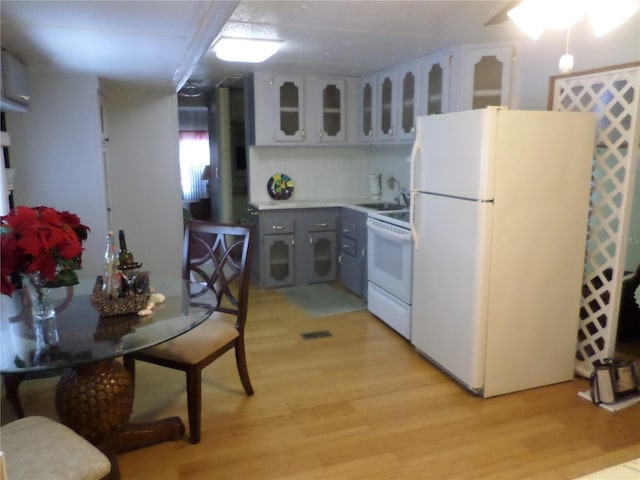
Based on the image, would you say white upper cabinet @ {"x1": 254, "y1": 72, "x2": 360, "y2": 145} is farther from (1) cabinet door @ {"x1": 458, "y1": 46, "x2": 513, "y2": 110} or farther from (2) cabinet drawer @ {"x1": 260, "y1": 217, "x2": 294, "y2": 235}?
(1) cabinet door @ {"x1": 458, "y1": 46, "x2": 513, "y2": 110}

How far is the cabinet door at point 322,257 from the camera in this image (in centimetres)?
489

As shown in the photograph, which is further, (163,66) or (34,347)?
(163,66)

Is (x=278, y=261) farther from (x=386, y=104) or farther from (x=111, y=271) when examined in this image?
(x=111, y=271)

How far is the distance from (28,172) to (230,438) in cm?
243

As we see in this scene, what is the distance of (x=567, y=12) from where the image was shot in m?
1.95

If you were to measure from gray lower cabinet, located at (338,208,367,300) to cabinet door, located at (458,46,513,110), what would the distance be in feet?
4.35

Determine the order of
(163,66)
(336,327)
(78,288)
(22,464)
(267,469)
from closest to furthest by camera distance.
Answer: (22,464), (267,469), (78,288), (163,66), (336,327)

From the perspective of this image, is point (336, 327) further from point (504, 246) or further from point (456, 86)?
point (456, 86)

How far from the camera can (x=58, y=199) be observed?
11.6ft

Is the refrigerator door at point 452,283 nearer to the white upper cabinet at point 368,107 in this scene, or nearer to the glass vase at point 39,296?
the white upper cabinet at point 368,107

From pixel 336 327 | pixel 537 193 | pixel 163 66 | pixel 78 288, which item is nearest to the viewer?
pixel 78 288

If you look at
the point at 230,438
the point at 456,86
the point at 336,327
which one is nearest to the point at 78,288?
the point at 230,438

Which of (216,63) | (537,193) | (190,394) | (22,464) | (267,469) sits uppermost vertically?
(216,63)

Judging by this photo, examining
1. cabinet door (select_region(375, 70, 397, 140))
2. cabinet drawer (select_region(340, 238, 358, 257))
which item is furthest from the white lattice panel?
cabinet drawer (select_region(340, 238, 358, 257))
